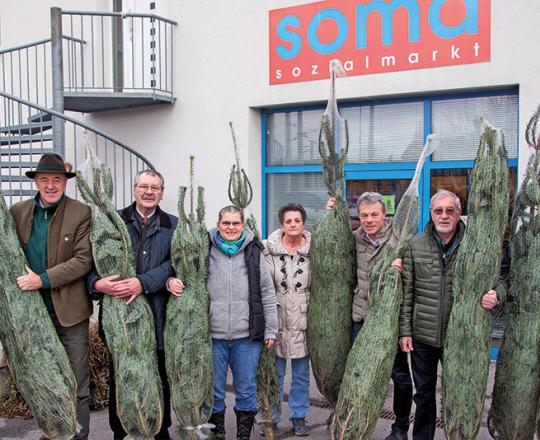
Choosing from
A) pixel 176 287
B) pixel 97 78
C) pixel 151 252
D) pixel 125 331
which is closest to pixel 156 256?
pixel 151 252

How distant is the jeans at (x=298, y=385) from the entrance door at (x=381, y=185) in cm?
234

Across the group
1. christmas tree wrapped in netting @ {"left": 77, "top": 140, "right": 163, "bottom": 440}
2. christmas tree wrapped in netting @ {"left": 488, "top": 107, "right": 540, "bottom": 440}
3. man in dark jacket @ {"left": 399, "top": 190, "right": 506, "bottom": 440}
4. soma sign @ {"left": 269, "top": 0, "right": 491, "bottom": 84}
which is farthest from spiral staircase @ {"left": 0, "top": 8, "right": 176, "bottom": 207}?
christmas tree wrapped in netting @ {"left": 488, "top": 107, "right": 540, "bottom": 440}

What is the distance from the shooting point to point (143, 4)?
7602mm

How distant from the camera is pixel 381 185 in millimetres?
6250

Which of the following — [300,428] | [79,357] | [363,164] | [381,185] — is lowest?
[300,428]

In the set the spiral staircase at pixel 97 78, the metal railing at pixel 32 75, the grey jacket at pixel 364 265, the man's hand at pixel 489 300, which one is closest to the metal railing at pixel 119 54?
the spiral staircase at pixel 97 78

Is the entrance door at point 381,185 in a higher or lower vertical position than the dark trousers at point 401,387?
higher

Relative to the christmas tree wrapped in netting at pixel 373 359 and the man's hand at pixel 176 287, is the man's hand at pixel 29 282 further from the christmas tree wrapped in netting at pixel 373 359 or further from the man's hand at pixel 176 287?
the christmas tree wrapped in netting at pixel 373 359

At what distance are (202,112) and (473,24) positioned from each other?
320 centimetres

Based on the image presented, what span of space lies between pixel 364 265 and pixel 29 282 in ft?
6.52

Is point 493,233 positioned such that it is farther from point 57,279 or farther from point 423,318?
point 57,279

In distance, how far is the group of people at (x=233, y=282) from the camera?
3307 mm

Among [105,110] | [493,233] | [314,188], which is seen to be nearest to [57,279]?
[493,233]

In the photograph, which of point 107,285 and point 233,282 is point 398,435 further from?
point 107,285
